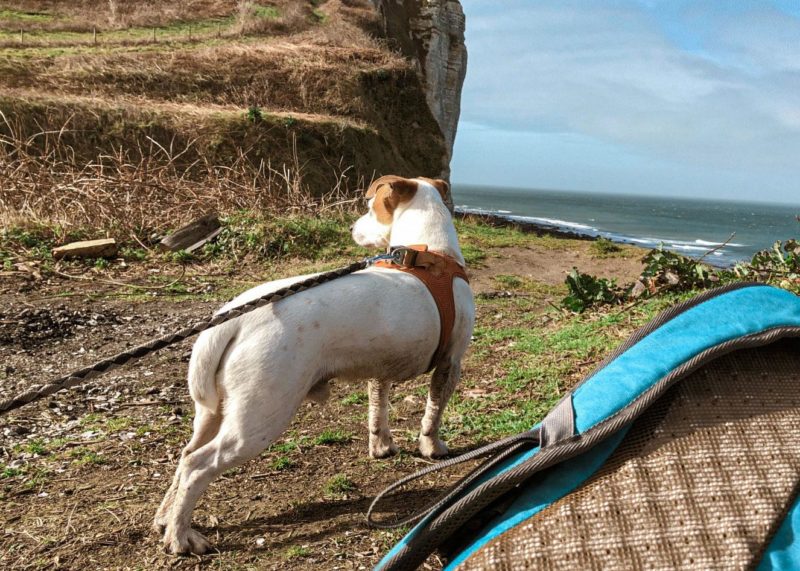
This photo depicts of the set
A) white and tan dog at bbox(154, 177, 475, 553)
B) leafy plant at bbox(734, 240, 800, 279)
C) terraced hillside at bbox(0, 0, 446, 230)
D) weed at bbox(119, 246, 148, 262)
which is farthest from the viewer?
terraced hillside at bbox(0, 0, 446, 230)

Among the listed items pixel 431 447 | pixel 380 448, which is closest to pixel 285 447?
pixel 380 448

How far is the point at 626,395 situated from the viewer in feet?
5.44

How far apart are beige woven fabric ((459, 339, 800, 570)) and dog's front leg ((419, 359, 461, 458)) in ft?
6.06

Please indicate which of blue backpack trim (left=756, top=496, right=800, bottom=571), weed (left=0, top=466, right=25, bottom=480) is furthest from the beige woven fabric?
weed (left=0, top=466, right=25, bottom=480)

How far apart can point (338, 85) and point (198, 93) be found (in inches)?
229

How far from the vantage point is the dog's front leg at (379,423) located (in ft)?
11.7

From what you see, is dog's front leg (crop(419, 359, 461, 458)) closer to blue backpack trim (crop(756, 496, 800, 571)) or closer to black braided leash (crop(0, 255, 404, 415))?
black braided leash (crop(0, 255, 404, 415))

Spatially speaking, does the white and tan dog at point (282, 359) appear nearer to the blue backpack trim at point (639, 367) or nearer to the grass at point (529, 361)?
the grass at point (529, 361)

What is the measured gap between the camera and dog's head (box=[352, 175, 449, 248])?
3998 millimetres

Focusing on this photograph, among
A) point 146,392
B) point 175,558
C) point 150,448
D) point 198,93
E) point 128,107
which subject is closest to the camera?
point 175,558

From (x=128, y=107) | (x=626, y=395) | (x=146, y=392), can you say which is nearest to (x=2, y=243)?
(x=146, y=392)

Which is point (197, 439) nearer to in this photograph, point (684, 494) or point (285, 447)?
point (285, 447)

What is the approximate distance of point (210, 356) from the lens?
2623 mm

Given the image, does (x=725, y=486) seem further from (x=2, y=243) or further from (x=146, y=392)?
(x=2, y=243)
